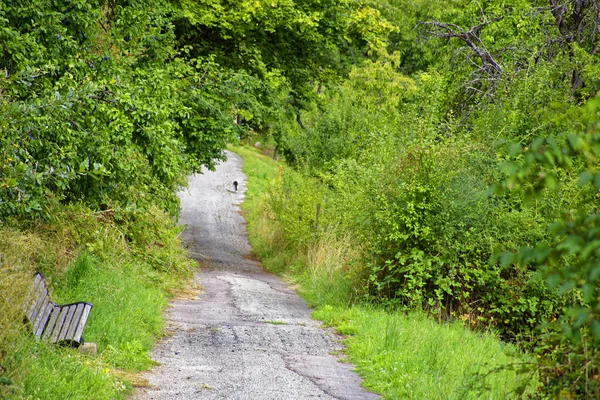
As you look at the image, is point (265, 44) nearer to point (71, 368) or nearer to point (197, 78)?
point (197, 78)

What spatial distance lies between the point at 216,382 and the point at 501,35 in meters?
17.4

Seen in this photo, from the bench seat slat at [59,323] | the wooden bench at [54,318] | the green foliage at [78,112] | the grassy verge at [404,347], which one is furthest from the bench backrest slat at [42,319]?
the grassy verge at [404,347]

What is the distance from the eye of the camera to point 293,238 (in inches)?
828

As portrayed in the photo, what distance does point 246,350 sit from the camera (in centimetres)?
930

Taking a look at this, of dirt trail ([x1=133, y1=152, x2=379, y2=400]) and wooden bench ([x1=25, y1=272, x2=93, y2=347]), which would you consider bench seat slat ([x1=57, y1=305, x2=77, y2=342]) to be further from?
dirt trail ([x1=133, y1=152, x2=379, y2=400])

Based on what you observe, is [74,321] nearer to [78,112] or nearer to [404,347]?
[78,112]

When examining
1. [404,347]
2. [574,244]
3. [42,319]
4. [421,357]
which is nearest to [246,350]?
[404,347]

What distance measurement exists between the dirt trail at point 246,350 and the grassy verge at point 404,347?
1.01 ft

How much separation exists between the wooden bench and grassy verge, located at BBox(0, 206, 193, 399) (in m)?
0.16

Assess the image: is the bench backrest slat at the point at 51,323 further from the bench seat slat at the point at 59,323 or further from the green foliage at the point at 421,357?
the green foliage at the point at 421,357

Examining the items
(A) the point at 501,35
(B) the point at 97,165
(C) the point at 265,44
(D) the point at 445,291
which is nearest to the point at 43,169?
(B) the point at 97,165

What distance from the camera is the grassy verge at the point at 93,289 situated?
6090 mm

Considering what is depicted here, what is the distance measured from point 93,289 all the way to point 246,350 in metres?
2.48

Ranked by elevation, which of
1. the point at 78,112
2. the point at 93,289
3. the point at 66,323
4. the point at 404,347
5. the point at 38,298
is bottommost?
the point at 93,289
